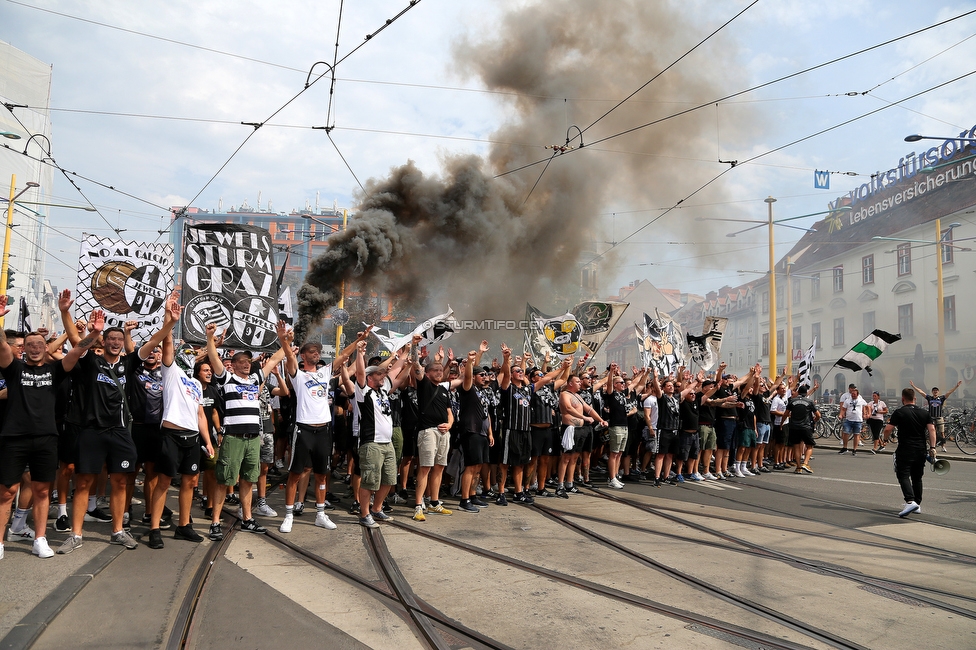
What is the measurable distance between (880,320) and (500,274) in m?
19.4

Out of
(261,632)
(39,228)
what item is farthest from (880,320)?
(39,228)

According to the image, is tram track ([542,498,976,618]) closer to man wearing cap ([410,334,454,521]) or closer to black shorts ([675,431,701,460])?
man wearing cap ([410,334,454,521])

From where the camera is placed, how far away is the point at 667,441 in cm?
1106

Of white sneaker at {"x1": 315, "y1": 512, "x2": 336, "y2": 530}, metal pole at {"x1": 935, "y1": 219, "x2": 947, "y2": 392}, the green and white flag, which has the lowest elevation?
white sneaker at {"x1": 315, "y1": 512, "x2": 336, "y2": 530}

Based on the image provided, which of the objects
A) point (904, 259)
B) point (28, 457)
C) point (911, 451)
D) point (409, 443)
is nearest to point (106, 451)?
point (28, 457)

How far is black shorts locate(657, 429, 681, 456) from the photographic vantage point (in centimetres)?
1105

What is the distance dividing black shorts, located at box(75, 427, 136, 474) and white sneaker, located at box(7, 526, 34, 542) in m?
0.95

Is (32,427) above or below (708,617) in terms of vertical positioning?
above

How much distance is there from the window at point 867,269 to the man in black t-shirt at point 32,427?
3582 cm

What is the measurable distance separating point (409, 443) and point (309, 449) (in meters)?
2.06

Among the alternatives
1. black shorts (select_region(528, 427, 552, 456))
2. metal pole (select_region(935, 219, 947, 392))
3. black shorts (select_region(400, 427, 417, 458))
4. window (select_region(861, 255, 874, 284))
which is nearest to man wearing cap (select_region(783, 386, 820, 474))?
black shorts (select_region(528, 427, 552, 456))

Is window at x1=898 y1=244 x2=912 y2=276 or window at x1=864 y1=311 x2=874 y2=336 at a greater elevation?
window at x1=898 y1=244 x2=912 y2=276

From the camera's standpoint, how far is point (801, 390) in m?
13.5

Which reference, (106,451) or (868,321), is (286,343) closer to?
(106,451)
